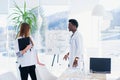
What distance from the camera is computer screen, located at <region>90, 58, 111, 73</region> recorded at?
3.89 meters

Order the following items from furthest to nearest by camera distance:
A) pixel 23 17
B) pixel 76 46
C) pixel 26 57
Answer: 1. pixel 23 17
2. pixel 76 46
3. pixel 26 57

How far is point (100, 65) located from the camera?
3.93m

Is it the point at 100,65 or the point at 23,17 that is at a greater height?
the point at 23,17

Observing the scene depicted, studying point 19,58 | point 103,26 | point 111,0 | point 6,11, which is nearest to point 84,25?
point 103,26

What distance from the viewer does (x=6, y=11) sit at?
6.82 meters

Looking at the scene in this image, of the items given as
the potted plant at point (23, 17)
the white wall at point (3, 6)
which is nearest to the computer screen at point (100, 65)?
the potted plant at point (23, 17)

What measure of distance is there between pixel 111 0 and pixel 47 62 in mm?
2470

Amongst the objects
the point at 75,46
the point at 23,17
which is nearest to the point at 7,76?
the point at 75,46

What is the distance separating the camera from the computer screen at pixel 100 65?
12.8ft

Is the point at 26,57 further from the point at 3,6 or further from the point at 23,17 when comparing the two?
the point at 3,6

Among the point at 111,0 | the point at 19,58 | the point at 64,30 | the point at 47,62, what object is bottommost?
the point at 47,62

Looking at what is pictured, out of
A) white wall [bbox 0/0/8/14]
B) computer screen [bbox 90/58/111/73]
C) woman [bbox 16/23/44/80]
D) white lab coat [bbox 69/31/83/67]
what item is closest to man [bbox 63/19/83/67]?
white lab coat [bbox 69/31/83/67]

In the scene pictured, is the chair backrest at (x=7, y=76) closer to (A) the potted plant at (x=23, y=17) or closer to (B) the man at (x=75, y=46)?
(B) the man at (x=75, y=46)

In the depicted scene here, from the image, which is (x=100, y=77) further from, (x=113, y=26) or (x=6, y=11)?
(x=6, y=11)
